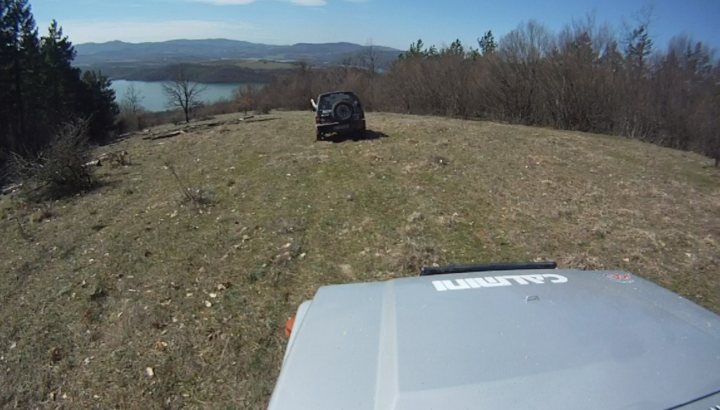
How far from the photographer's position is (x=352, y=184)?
868 cm

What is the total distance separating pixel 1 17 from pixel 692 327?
132 feet

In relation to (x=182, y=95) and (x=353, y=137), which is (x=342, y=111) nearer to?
(x=353, y=137)

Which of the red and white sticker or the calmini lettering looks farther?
the red and white sticker

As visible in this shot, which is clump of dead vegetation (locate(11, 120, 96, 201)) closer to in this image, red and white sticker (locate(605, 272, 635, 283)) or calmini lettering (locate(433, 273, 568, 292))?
calmini lettering (locate(433, 273, 568, 292))

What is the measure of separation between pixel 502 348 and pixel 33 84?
40778 mm

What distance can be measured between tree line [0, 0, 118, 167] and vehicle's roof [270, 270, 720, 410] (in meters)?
33.4

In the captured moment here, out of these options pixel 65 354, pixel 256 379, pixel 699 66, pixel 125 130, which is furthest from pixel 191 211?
pixel 125 130

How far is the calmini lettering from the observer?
75.0 inches

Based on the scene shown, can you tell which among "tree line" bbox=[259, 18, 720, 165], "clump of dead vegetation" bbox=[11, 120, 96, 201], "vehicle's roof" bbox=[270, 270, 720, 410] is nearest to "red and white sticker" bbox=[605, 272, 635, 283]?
"vehicle's roof" bbox=[270, 270, 720, 410]

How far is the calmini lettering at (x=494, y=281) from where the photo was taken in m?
1.91


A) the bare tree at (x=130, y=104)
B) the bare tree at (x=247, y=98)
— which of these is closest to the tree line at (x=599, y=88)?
the bare tree at (x=247, y=98)

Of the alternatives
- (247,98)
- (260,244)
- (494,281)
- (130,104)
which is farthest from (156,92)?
(494,281)

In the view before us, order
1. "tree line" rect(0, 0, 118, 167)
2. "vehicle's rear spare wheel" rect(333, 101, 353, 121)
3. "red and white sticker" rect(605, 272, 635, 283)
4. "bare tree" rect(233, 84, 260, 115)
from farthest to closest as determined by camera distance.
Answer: "bare tree" rect(233, 84, 260, 115) < "tree line" rect(0, 0, 118, 167) < "vehicle's rear spare wheel" rect(333, 101, 353, 121) < "red and white sticker" rect(605, 272, 635, 283)

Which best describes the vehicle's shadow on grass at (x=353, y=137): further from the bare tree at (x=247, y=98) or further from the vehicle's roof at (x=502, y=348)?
the bare tree at (x=247, y=98)
